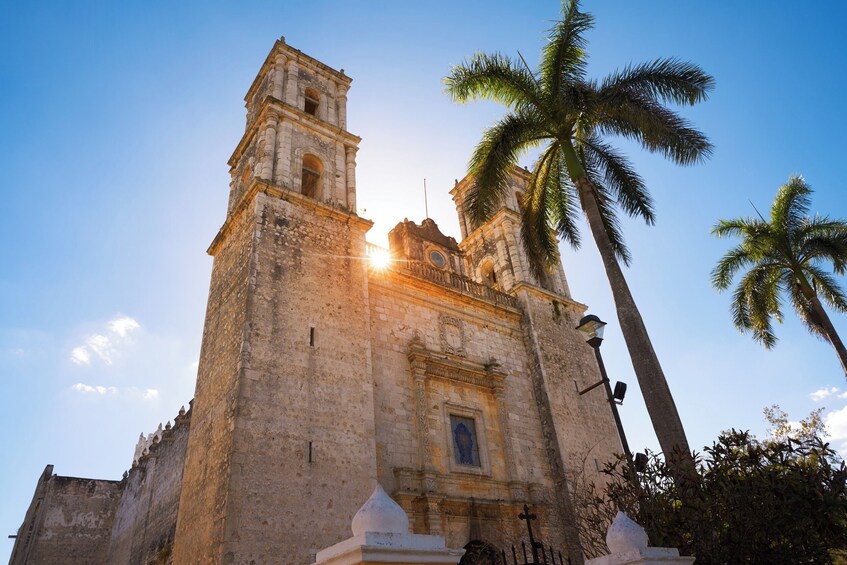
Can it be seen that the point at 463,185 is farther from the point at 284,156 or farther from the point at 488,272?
the point at 284,156

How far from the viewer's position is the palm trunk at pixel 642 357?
9.16 m

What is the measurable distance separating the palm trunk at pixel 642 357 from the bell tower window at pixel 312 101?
10478mm

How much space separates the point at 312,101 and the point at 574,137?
31.5ft

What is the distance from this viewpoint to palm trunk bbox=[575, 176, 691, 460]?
9.16m

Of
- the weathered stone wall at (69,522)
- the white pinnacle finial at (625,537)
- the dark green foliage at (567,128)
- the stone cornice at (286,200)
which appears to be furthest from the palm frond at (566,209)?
the weathered stone wall at (69,522)

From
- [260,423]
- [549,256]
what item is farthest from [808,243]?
[260,423]

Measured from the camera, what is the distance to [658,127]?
37.5 ft

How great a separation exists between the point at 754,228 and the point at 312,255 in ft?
45.6

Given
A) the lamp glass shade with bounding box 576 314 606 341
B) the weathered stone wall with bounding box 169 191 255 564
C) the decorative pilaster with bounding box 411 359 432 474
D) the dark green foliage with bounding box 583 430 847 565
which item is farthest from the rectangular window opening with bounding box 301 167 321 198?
the dark green foliage with bounding box 583 430 847 565

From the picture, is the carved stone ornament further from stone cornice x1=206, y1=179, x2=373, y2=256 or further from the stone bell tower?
stone cornice x1=206, y1=179, x2=373, y2=256

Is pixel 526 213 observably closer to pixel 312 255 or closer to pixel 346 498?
pixel 312 255

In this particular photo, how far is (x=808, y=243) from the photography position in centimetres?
1727

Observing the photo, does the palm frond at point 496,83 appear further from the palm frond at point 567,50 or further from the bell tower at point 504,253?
the bell tower at point 504,253

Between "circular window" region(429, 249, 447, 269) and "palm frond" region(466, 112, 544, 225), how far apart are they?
6.55 meters
